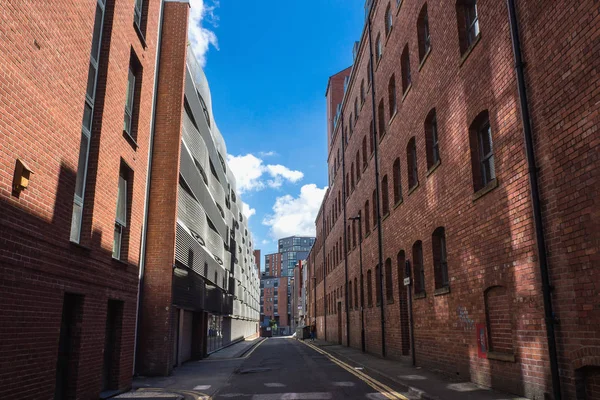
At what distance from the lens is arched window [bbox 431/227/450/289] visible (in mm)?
14086

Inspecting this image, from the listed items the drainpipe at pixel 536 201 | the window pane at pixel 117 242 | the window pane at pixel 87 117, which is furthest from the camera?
the window pane at pixel 117 242

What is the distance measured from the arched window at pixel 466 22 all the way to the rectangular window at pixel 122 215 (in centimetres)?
892

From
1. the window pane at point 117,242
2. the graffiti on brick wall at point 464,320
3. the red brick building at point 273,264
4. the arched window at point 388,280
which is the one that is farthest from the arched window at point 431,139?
the red brick building at point 273,264

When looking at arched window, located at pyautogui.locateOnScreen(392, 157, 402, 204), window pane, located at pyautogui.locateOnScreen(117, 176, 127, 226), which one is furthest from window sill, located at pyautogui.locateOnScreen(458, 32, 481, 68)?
window pane, located at pyautogui.locateOnScreen(117, 176, 127, 226)

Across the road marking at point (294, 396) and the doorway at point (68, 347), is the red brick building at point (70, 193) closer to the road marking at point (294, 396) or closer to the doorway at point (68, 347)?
the doorway at point (68, 347)

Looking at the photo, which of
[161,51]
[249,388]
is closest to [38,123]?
[249,388]

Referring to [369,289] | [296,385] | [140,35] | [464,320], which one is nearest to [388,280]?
[369,289]

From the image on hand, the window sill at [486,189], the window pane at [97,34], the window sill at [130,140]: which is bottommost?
the window sill at [486,189]

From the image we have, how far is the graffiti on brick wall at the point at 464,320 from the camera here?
1143 centimetres

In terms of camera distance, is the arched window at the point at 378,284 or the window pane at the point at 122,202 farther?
the arched window at the point at 378,284

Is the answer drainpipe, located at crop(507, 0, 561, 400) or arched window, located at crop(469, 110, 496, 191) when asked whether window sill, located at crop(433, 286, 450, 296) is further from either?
drainpipe, located at crop(507, 0, 561, 400)

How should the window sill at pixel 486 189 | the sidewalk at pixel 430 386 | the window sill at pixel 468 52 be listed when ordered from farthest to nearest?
the window sill at pixel 468 52 → the window sill at pixel 486 189 → the sidewalk at pixel 430 386

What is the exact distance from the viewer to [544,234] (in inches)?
327

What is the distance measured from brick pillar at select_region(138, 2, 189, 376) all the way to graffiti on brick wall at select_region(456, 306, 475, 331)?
8.54 metres
